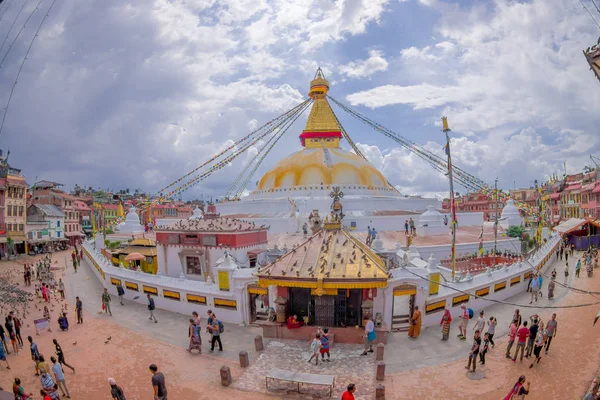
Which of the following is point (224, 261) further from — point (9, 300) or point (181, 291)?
point (9, 300)

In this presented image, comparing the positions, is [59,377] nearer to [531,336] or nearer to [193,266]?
[193,266]

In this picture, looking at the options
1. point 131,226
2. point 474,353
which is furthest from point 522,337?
point 131,226

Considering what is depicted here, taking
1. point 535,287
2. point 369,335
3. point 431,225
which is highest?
point 431,225

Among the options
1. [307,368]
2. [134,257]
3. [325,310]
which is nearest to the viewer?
[307,368]

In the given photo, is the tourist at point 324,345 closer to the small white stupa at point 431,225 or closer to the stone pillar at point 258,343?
the stone pillar at point 258,343

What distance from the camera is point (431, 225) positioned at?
24.0 metres

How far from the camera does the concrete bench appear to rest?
7.38m

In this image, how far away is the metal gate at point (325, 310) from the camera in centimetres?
1020

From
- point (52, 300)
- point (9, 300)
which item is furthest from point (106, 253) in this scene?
point (9, 300)

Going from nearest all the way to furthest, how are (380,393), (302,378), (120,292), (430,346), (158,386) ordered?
(158,386)
(380,393)
(302,378)
(430,346)
(120,292)

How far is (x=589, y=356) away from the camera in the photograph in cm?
905

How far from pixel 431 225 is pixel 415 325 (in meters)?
14.8

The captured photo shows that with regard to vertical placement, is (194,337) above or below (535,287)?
below

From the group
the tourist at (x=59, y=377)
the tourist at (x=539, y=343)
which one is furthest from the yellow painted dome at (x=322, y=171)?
the tourist at (x=59, y=377)
